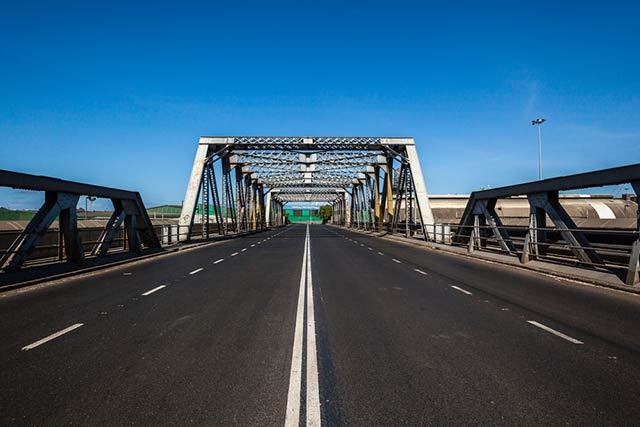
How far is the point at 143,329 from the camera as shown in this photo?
5.95 meters

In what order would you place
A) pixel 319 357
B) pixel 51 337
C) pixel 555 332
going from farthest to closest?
pixel 555 332 < pixel 51 337 < pixel 319 357

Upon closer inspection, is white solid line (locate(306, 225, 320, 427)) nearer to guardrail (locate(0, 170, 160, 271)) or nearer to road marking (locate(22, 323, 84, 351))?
road marking (locate(22, 323, 84, 351))

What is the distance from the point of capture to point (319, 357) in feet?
15.5

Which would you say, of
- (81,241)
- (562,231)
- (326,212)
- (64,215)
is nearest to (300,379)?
(562,231)

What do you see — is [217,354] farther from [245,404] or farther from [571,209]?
[571,209]

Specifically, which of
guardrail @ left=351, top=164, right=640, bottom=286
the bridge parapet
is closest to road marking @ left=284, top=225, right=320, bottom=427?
guardrail @ left=351, top=164, right=640, bottom=286

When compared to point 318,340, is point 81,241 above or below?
above

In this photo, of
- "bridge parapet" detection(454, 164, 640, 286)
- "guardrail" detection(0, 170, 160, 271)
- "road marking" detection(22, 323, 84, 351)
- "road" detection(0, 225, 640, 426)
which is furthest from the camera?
"guardrail" detection(0, 170, 160, 271)

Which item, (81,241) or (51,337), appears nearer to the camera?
(51,337)

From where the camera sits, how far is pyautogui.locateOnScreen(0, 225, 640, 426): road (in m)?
3.37

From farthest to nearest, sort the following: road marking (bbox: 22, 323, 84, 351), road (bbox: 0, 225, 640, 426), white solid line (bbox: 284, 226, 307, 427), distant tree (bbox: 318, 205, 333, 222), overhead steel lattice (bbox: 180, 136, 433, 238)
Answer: distant tree (bbox: 318, 205, 333, 222) < overhead steel lattice (bbox: 180, 136, 433, 238) < road marking (bbox: 22, 323, 84, 351) < road (bbox: 0, 225, 640, 426) < white solid line (bbox: 284, 226, 307, 427)

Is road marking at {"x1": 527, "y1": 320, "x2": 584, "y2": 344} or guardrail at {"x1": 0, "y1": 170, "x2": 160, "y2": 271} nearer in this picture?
road marking at {"x1": 527, "y1": 320, "x2": 584, "y2": 344}

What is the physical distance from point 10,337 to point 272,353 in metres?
4.01

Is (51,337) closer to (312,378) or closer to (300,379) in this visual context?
(300,379)
